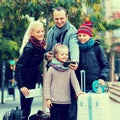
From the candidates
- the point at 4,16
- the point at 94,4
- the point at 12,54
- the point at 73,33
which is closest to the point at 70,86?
the point at 73,33

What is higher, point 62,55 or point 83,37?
point 83,37

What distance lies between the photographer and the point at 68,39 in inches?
272

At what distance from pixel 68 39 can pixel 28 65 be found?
73cm

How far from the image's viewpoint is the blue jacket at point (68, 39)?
670 cm

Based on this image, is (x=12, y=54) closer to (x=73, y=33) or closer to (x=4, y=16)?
(x=4, y=16)

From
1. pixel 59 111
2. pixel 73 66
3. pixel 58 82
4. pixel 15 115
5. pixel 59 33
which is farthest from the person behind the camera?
pixel 15 115

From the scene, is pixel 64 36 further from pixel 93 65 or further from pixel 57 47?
pixel 93 65

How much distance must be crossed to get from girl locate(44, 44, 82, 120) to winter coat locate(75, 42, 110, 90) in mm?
195

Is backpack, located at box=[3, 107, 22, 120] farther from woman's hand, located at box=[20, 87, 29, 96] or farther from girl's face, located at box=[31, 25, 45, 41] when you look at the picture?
girl's face, located at box=[31, 25, 45, 41]

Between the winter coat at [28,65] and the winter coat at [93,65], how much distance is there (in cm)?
66

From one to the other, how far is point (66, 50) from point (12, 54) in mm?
13967

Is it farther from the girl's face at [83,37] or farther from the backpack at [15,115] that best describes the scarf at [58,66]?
the backpack at [15,115]

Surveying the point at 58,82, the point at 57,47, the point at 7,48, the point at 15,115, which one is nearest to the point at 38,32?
the point at 57,47

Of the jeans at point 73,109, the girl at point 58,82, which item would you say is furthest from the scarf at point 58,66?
the jeans at point 73,109
